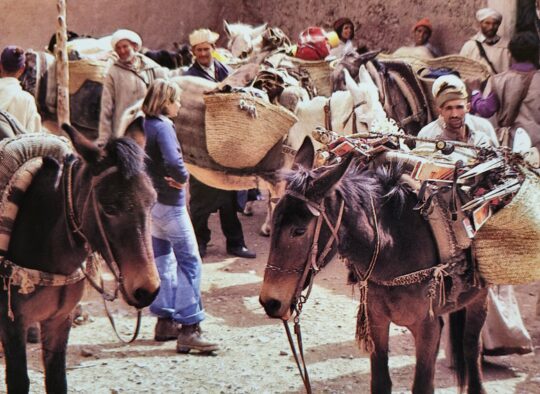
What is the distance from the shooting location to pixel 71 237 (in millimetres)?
4055

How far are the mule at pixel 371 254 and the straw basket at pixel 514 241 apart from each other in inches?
5.1

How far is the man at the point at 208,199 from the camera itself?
8500 millimetres

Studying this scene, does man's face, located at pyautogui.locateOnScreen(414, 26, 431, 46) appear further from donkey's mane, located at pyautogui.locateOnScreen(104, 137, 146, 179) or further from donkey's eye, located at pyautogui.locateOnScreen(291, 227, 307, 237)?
donkey's mane, located at pyautogui.locateOnScreen(104, 137, 146, 179)

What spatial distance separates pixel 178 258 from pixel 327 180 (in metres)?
2.60

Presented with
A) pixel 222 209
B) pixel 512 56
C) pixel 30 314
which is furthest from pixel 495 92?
pixel 30 314

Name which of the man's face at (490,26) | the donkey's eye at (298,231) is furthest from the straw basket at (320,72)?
the donkey's eye at (298,231)

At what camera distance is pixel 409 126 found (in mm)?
8938

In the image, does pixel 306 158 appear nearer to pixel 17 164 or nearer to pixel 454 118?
pixel 454 118

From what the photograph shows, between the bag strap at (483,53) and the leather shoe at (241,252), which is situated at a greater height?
the bag strap at (483,53)

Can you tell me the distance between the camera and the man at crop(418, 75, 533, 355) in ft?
16.9

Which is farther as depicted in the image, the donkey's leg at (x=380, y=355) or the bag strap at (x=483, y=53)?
the bag strap at (x=483, y=53)

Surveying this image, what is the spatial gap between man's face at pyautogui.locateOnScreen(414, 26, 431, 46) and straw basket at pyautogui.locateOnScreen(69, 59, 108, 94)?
4441 mm

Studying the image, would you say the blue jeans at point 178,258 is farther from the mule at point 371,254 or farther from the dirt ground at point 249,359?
the mule at point 371,254

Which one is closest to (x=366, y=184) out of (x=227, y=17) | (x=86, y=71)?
(x=86, y=71)
